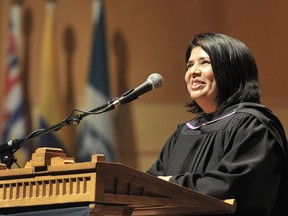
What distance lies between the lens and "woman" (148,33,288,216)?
310 cm

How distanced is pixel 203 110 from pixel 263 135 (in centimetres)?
65

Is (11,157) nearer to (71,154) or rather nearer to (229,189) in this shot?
(229,189)

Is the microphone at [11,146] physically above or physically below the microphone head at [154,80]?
below

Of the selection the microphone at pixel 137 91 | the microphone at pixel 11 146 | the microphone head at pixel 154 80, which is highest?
the microphone head at pixel 154 80

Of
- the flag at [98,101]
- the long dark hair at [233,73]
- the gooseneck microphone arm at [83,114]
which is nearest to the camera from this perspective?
the gooseneck microphone arm at [83,114]

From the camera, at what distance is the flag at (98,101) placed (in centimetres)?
609

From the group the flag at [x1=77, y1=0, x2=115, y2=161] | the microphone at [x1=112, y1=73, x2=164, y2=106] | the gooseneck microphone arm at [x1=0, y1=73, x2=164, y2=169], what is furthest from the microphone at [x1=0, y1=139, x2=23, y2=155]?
the flag at [x1=77, y1=0, x2=115, y2=161]

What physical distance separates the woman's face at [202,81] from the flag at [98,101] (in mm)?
2438

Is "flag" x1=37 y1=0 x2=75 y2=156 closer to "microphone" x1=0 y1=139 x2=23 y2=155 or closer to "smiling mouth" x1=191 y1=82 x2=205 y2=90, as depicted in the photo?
"smiling mouth" x1=191 y1=82 x2=205 y2=90

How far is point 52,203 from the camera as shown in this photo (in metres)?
2.59

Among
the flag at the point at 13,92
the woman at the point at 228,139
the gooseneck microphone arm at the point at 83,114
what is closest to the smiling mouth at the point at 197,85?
the woman at the point at 228,139

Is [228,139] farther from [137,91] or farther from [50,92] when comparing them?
[50,92]

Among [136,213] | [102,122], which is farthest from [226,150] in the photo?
[102,122]

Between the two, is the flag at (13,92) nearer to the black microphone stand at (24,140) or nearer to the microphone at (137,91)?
the black microphone stand at (24,140)
